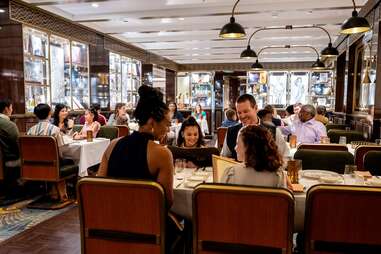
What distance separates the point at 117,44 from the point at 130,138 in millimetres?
7894

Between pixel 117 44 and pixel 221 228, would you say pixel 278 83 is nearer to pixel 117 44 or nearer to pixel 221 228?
pixel 117 44

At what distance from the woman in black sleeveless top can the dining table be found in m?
0.26

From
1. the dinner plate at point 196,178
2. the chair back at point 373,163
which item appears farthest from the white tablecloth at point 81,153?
the chair back at point 373,163

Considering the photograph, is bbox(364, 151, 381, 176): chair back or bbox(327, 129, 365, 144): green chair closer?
bbox(364, 151, 381, 176): chair back

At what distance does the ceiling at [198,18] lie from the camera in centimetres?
624

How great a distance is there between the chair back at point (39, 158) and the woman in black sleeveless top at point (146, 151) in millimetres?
2458

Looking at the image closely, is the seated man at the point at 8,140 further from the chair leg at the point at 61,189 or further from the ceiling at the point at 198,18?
the ceiling at the point at 198,18

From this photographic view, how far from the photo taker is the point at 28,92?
6188 millimetres

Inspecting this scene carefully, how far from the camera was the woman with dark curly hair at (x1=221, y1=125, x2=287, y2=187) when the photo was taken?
194 cm

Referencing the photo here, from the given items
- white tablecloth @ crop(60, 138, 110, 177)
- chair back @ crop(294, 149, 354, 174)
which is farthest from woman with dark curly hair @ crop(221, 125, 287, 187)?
white tablecloth @ crop(60, 138, 110, 177)

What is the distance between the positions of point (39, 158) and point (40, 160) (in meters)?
0.03

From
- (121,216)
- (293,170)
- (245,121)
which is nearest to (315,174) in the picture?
(293,170)

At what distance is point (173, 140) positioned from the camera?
679 centimetres

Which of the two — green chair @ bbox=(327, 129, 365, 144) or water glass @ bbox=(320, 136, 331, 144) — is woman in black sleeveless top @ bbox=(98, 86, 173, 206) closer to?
water glass @ bbox=(320, 136, 331, 144)
